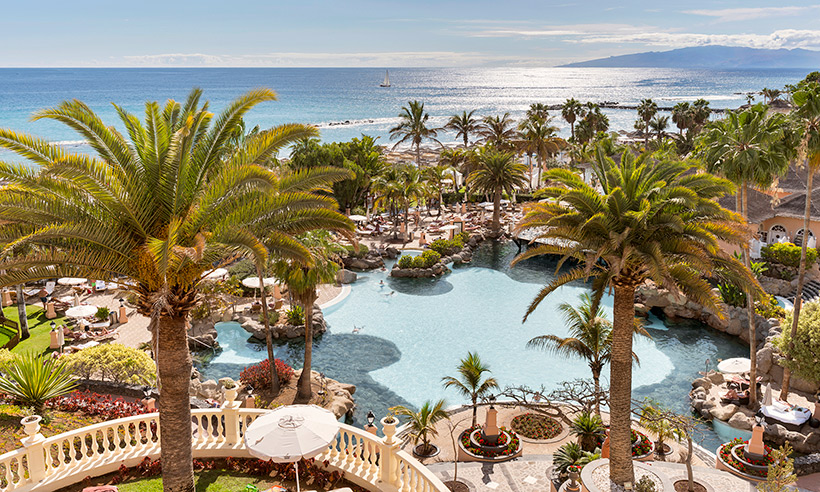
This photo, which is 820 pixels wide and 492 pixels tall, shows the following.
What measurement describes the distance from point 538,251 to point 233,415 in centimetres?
846

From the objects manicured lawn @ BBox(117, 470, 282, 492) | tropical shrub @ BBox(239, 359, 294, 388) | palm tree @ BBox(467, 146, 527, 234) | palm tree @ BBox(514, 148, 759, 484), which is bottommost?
tropical shrub @ BBox(239, 359, 294, 388)

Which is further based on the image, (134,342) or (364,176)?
(364,176)

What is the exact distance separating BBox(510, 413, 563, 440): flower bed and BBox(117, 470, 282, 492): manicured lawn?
33.8 feet

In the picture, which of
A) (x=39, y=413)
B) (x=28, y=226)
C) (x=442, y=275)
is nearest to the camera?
(x=28, y=226)

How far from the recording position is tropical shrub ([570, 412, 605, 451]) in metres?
18.9

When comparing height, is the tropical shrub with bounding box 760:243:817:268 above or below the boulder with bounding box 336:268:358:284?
above

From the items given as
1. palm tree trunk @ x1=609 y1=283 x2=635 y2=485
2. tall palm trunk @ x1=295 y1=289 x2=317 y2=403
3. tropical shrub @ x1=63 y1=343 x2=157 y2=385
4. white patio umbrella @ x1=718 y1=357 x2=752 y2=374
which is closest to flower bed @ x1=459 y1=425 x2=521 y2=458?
palm tree trunk @ x1=609 y1=283 x2=635 y2=485

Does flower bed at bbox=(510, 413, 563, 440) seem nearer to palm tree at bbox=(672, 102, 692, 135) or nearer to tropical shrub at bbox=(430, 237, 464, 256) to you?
tropical shrub at bbox=(430, 237, 464, 256)

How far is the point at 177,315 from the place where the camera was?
1099 cm

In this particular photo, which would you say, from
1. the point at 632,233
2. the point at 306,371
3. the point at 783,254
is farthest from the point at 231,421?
the point at 783,254

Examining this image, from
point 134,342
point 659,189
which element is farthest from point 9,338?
point 659,189

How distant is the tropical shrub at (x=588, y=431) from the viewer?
1894 cm

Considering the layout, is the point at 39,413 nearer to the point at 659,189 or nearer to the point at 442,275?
the point at 659,189

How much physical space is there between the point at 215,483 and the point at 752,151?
69.8 ft
